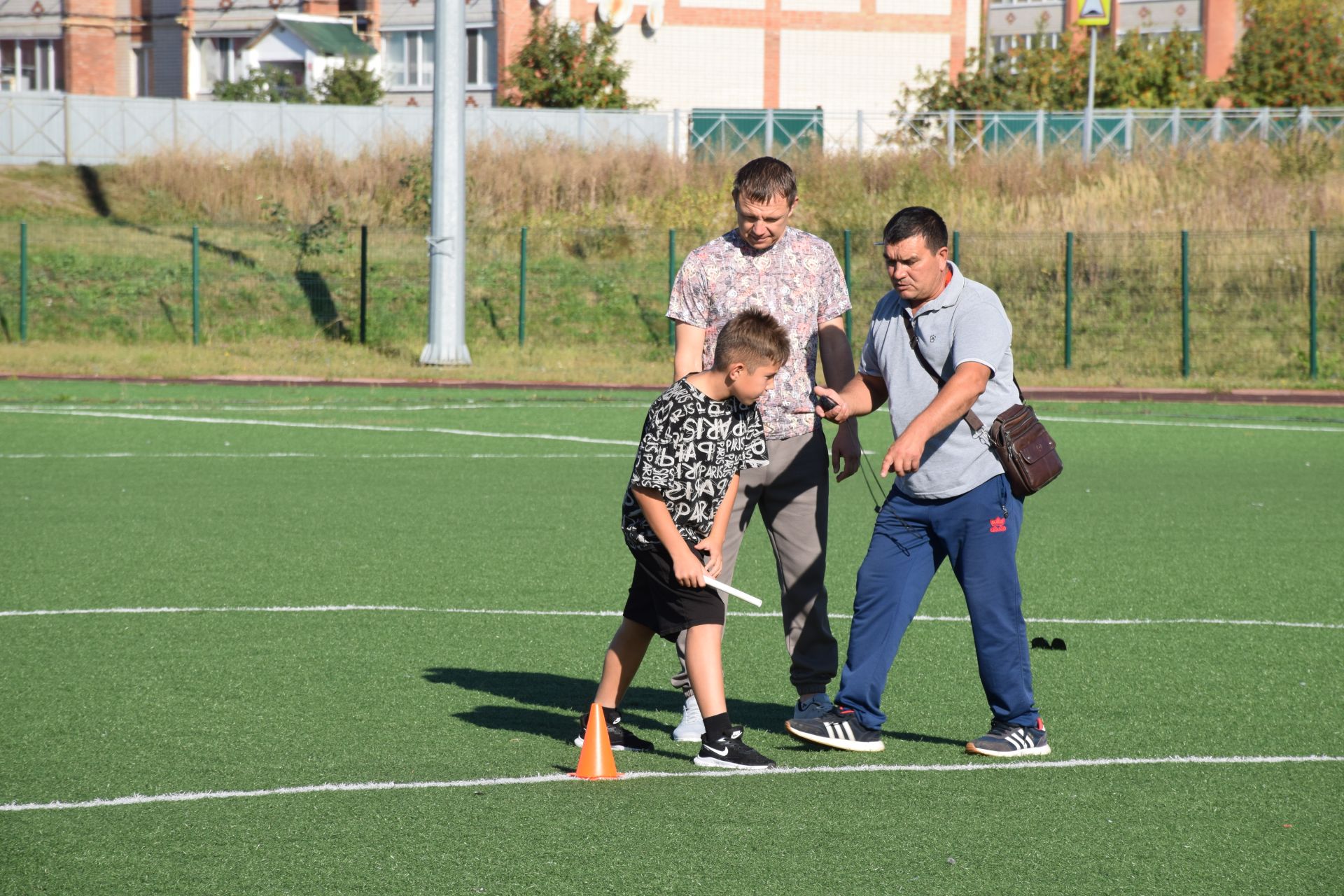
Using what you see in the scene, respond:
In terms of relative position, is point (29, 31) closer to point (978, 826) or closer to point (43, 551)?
point (43, 551)

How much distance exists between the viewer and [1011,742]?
5.89 meters

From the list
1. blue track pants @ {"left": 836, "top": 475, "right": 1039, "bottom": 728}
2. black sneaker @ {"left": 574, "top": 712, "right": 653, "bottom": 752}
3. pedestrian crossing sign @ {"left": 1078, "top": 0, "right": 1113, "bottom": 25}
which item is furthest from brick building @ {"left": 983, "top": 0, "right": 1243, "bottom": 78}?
black sneaker @ {"left": 574, "top": 712, "right": 653, "bottom": 752}

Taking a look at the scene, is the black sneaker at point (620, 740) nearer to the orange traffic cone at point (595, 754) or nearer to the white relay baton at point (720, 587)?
the orange traffic cone at point (595, 754)

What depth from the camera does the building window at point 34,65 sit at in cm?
6594

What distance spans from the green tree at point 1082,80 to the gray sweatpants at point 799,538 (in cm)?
4505

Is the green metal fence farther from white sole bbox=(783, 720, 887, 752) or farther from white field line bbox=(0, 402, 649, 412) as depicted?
white sole bbox=(783, 720, 887, 752)

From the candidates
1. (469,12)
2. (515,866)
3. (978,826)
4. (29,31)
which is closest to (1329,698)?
(978,826)

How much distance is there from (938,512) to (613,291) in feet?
77.0

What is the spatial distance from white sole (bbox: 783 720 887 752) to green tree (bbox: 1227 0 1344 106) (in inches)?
2036

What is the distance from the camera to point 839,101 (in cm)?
5684

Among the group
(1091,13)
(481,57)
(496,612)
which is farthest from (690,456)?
(481,57)

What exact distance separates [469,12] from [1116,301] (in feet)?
110

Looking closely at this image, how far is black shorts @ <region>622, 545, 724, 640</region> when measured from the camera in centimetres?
572

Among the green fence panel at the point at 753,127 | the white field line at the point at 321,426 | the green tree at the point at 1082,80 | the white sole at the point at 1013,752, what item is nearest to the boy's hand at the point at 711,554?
the white sole at the point at 1013,752
